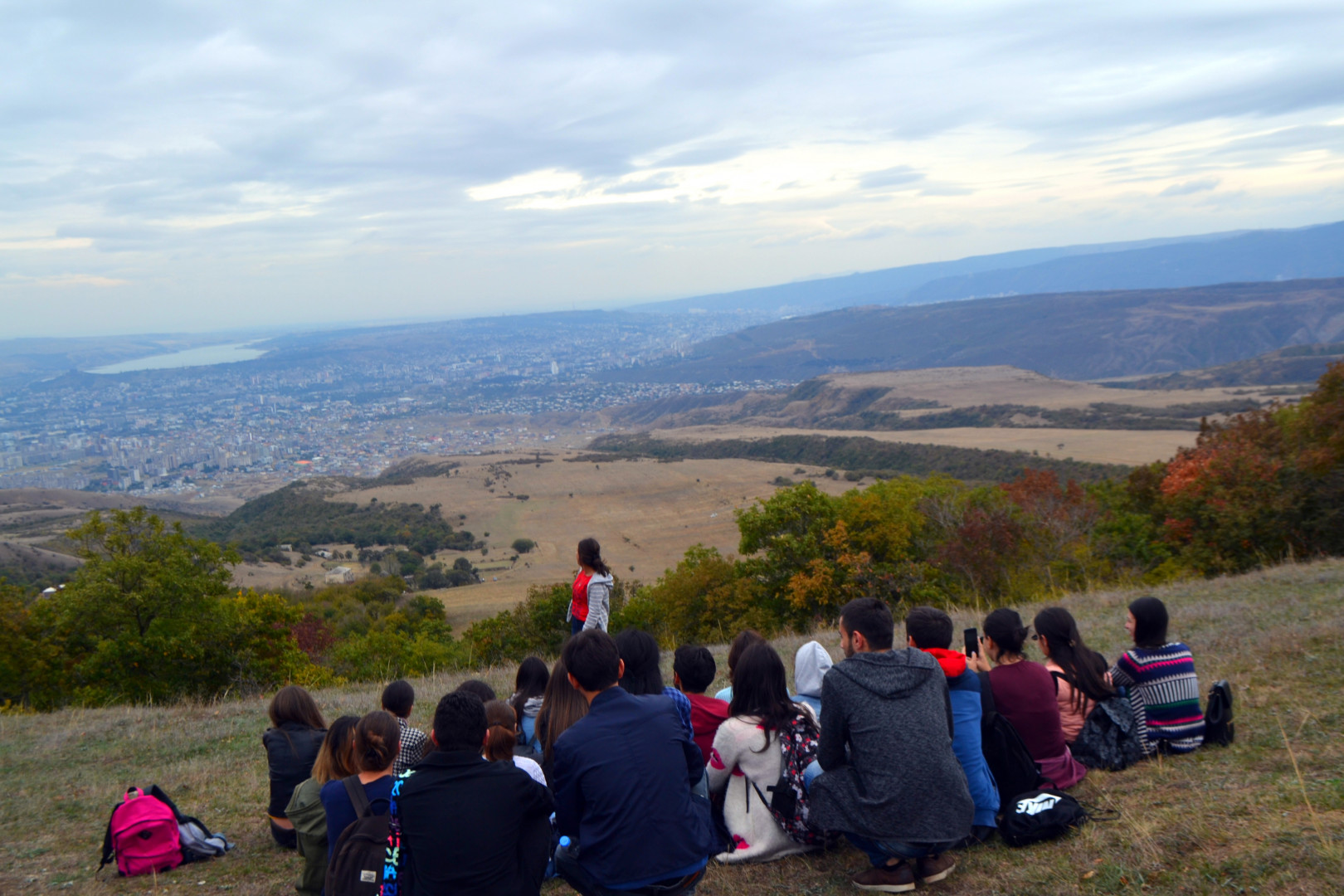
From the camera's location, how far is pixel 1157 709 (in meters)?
5.25

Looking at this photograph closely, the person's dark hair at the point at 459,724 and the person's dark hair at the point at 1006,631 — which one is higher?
the person's dark hair at the point at 459,724

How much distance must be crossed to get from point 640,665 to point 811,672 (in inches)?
45.3

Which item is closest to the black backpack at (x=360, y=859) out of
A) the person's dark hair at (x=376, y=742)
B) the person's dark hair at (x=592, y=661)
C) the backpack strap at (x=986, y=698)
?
the person's dark hair at (x=376, y=742)

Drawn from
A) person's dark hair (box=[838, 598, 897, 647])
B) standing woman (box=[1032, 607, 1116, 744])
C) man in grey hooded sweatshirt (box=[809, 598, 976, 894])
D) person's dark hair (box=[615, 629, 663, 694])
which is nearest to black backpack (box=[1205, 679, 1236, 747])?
standing woman (box=[1032, 607, 1116, 744])

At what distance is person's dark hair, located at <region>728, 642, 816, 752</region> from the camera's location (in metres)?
4.45

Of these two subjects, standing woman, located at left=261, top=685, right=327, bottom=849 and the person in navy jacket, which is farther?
standing woman, located at left=261, top=685, right=327, bottom=849

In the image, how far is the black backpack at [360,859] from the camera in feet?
12.1

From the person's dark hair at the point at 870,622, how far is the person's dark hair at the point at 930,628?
347mm

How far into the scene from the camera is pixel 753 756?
4.45m

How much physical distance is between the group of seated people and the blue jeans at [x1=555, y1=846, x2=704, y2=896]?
1 cm

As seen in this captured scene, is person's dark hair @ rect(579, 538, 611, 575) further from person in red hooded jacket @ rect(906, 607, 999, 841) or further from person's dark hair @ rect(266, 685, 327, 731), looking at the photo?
person in red hooded jacket @ rect(906, 607, 999, 841)

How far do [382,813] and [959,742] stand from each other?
3.24 meters

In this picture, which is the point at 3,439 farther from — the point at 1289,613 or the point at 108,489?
the point at 1289,613

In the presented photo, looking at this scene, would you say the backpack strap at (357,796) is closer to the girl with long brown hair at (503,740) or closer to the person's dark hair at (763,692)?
the girl with long brown hair at (503,740)
